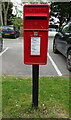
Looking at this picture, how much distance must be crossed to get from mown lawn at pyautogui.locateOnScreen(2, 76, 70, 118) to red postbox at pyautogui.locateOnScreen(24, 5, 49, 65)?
2.89 ft

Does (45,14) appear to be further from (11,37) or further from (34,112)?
(11,37)

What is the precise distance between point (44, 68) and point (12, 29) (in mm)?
10705

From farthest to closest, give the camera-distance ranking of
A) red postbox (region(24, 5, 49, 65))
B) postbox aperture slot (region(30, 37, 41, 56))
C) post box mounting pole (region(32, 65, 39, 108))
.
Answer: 1. post box mounting pole (region(32, 65, 39, 108))
2. postbox aperture slot (region(30, 37, 41, 56))
3. red postbox (region(24, 5, 49, 65))

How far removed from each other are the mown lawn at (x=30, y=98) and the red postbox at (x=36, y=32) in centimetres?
88

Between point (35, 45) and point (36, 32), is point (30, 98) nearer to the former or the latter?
point (35, 45)

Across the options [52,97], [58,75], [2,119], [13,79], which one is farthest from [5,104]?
[58,75]

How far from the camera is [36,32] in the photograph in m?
2.44

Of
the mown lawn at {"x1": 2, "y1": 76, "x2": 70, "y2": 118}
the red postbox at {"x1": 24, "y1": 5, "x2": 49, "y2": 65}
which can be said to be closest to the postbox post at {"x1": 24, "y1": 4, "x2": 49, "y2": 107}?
the red postbox at {"x1": 24, "y1": 5, "x2": 49, "y2": 65}

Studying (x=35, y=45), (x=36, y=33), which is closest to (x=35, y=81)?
(x=35, y=45)

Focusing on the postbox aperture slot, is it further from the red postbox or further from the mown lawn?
the mown lawn

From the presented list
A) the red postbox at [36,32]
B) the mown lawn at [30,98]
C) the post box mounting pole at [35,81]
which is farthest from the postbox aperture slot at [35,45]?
the mown lawn at [30,98]

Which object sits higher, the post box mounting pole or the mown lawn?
the post box mounting pole

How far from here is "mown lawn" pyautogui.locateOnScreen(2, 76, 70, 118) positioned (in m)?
2.74

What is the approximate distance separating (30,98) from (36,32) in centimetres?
145
